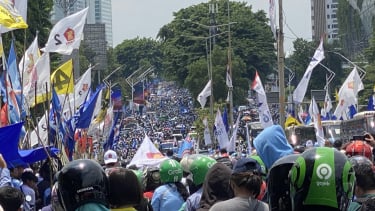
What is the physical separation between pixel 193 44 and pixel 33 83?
226ft

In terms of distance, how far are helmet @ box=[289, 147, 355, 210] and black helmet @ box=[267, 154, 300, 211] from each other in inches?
15.3

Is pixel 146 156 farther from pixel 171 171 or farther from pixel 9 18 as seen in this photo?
pixel 171 171

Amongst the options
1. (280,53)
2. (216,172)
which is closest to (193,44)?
(280,53)

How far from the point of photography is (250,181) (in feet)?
18.5

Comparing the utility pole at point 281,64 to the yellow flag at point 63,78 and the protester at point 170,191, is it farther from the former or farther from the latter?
the protester at point 170,191

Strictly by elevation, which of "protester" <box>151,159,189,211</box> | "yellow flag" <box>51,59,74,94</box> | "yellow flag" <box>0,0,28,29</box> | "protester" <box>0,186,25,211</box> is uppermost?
"yellow flag" <box>0,0,28,29</box>

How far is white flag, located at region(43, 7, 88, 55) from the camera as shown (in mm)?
21531

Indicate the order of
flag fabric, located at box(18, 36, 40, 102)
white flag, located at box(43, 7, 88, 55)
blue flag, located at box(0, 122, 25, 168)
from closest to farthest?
blue flag, located at box(0, 122, 25, 168) → white flag, located at box(43, 7, 88, 55) → flag fabric, located at box(18, 36, 40, 102)

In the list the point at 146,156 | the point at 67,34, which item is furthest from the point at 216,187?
the point at 67,34

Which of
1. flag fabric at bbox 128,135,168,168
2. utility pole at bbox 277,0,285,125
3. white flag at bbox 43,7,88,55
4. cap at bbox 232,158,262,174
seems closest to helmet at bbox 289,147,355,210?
cap at bbox 232,158,262,174

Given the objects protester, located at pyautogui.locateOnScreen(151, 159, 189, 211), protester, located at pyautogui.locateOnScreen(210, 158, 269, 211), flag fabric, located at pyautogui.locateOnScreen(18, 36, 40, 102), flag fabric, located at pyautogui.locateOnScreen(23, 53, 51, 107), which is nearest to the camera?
protester, located at pyautogui.locateOnScreen(210, 158, 269, 211)

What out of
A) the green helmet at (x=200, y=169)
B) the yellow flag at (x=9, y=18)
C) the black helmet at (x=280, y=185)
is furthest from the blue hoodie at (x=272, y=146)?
the yellow flag at (x=9, y=18)

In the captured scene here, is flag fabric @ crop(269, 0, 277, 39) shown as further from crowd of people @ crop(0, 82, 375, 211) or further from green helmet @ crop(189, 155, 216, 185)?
green helmet @ crop(189, 155, 216, 185)

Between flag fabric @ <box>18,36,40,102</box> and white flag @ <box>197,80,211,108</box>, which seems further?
white flag @ <box>197,80,211,108</box>
